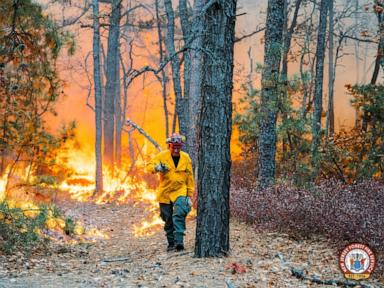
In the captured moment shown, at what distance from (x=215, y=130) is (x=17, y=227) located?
376cm

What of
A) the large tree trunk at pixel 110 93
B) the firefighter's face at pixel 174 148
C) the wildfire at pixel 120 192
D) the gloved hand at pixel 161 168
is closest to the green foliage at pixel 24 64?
the firefighter's face at pixel 174 148

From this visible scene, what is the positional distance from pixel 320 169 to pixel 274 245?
17.8 feet

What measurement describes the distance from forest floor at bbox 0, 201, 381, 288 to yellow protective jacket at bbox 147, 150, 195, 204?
0.94 metres

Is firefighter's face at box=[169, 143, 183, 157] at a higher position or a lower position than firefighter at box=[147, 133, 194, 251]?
higher

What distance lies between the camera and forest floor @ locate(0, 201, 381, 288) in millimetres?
6567

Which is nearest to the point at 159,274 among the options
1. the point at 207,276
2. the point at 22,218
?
the point at 207,276

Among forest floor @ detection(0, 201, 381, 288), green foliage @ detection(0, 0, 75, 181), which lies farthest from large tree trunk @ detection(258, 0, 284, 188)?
green foliage @ detection(0, 0, 75, 181)

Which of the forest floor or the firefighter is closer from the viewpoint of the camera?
the forest floor

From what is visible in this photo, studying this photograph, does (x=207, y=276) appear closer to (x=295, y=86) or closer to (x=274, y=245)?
(x=274, y=245)

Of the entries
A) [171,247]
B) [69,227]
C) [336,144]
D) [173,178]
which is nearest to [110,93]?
[336,144]

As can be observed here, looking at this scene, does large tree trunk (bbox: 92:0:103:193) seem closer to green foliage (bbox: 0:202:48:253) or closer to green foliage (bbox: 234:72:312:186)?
green foliage (bbox: 234:72:312:186)

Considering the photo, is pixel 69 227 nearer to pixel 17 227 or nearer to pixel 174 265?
pixel 17 227

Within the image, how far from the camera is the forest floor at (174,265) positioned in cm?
657

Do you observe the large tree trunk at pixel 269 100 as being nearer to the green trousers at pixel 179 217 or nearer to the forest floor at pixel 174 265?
the forest floor at pixel 174 265
